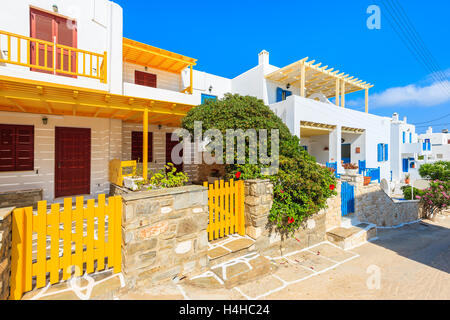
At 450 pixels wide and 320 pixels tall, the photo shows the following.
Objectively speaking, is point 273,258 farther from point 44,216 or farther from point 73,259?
point 44,216

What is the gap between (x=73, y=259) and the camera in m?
2.76

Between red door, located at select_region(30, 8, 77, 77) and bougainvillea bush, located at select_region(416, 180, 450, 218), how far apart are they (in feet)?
69.7

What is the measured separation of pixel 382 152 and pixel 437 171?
5.48 metres

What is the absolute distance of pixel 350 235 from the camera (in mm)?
5859

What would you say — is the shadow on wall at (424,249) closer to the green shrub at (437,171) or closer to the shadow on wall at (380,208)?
the shadow on wall at (380,208)

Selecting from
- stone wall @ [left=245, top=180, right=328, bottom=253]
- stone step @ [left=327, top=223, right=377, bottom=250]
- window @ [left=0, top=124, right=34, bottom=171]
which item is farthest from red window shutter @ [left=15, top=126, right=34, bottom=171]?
stone step @ [left=327, top=223, right=377, bottom=250]

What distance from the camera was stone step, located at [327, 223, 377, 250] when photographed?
575 centimetres

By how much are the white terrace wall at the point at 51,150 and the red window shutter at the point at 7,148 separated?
20cm

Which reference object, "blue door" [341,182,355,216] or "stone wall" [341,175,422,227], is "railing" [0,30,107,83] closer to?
"blue door" [341,182,355,216]

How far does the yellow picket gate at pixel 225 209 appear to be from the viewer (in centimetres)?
415

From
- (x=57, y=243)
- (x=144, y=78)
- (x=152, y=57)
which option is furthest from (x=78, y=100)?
(x=57, y=243)

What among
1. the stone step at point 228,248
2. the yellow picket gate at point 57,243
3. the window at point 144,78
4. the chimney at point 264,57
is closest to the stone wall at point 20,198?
the yellow picket gate at point 57,243

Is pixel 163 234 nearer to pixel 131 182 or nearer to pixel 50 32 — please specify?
pixel 131 182

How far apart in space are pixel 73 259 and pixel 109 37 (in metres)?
7.94
